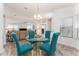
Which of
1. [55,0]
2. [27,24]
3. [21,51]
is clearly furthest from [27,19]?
[55,0]

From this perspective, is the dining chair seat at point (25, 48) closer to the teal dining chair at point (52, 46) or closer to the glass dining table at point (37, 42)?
the glass dining table at point (37, 42)

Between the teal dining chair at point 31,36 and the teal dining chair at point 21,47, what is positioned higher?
the teal dining chair at point 31,36

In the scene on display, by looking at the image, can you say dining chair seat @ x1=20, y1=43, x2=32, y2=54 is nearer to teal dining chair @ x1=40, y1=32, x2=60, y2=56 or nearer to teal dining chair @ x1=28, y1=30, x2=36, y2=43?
teal dining chair @ x1=28, y1=30, x2=36, y2=43

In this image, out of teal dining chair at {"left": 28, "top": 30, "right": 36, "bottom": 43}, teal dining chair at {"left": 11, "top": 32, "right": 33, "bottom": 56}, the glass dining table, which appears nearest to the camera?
teal dining chair at {"left": 11, "top": 32, "right": 33, "bottom": 56}

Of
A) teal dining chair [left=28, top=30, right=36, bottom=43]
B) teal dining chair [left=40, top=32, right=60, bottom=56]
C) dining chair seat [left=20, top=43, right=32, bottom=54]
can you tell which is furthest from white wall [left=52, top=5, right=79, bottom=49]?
dining chair seat [left=20, top=43, right=32, bottom=54]

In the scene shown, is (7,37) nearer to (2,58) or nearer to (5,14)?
(5,14)

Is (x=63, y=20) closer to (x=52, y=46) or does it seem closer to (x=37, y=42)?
(x=52, y=46)

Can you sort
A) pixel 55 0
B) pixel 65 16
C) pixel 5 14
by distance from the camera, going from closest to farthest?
pixel 55 0, pixel 5 14, pixel 65 16

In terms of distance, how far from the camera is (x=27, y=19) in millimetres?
2598

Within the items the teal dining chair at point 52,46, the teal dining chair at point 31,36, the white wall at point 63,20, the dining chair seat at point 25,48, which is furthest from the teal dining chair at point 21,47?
the white wall at point 63,20

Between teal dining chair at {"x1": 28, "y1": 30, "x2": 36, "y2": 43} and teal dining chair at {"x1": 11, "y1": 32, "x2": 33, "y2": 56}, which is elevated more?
teal dining chair at {"x1": 28, "y1": 30, "x2": 36, "y2": 43}

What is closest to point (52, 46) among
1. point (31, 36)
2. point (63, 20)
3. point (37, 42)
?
point (37, 42)

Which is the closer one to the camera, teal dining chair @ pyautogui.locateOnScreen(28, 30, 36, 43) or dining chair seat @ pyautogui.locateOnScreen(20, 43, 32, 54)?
dining chair seat @ pyautogui.locateOnScreen(20, 43, 32, 54)

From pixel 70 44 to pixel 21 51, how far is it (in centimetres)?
136
